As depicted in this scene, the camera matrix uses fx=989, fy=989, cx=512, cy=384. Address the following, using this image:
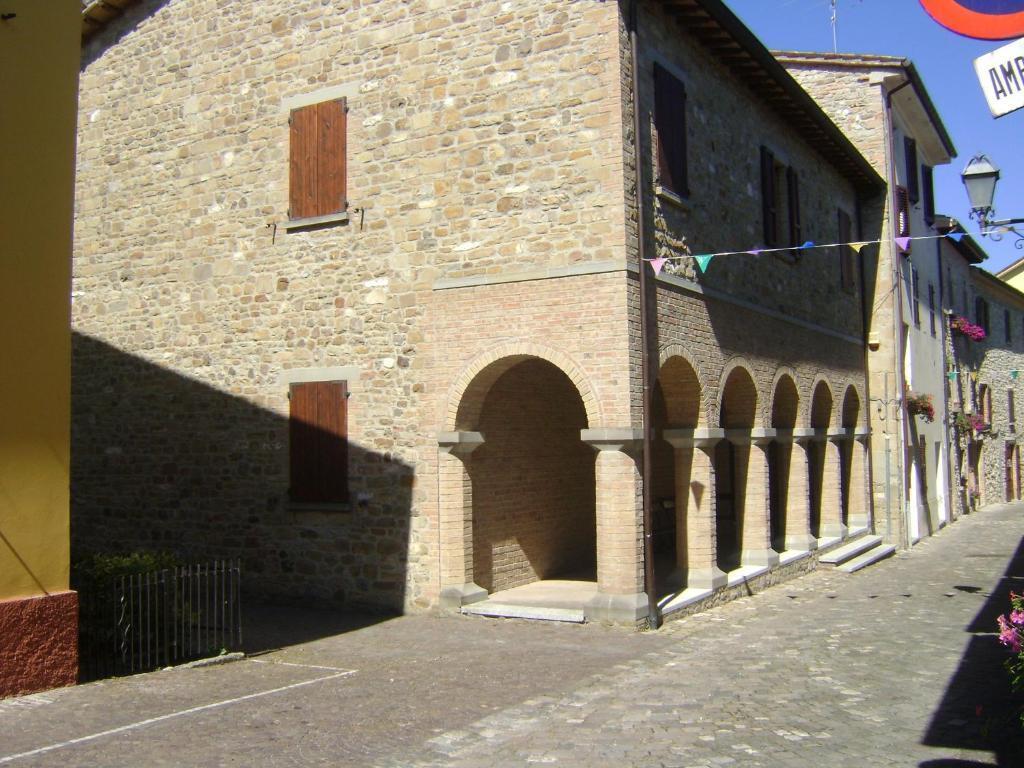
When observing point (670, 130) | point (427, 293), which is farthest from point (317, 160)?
point (670, 130)

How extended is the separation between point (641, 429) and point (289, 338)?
4727mm

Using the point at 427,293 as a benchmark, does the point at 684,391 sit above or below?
below

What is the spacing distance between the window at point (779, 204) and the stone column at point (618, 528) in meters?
5.81

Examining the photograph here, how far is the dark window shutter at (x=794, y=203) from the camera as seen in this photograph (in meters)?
15.9

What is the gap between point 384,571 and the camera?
11.6 m

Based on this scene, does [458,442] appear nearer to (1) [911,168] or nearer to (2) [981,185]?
(2) [981,185]

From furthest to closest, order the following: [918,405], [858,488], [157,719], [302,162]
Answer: [918,405], [858,488], [302,162], [157,719]

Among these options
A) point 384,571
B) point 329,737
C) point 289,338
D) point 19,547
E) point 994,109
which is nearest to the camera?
point 994,109

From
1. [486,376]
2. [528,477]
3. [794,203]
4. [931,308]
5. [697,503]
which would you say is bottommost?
[697,503]

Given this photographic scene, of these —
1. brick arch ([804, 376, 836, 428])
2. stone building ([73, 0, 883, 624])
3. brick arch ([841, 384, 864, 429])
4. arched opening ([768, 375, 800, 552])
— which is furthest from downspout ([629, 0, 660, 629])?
brick arch ([841, 384, 864, 429])

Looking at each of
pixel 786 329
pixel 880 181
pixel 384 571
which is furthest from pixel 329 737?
pixel 880 181

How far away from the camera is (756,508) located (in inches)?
551

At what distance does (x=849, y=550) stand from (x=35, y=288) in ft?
45.3

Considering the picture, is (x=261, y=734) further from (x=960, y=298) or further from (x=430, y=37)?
(x=960, y=298)
